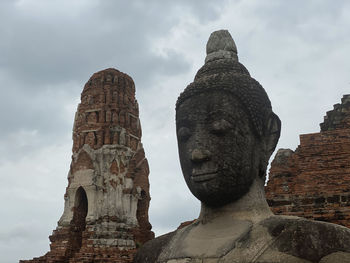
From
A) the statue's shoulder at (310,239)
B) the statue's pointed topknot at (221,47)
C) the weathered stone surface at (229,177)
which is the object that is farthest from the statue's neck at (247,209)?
the statue's pointed topknot at (221,47)

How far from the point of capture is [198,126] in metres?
2.96

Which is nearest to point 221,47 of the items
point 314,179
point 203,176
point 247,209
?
point 203,176

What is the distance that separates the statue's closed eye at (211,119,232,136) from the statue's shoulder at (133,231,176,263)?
0.85 m

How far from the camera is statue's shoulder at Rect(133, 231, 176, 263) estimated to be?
10.2ft

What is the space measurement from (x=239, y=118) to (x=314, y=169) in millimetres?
5484

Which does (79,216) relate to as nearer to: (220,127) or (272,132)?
(272,132)

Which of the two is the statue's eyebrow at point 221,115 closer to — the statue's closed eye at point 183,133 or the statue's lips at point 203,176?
the statue's closed eye at point 183,133

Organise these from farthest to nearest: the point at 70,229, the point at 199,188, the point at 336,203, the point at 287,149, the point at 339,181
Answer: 1. the point at 70,229
2. the point at 287,149
3. the point at 339,181
4. the point at 336,203
5. the point at 199,188

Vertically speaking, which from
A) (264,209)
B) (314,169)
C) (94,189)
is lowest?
(264,209)

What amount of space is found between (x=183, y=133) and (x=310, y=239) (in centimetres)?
105

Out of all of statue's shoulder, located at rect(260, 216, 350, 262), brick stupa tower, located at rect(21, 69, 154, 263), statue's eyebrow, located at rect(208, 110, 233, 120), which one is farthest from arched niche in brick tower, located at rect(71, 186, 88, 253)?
statue's shoulder, located at rect(260, 216, 350, 262)

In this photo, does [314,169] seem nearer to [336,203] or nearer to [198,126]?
[336,203]

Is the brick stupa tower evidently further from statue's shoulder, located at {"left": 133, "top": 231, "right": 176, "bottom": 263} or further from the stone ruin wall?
statue's shoulder, located at {"left": 133, "top": 231, "right": 176, "bottom": 263}

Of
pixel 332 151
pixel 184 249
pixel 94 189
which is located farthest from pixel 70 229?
pixel 184 249
